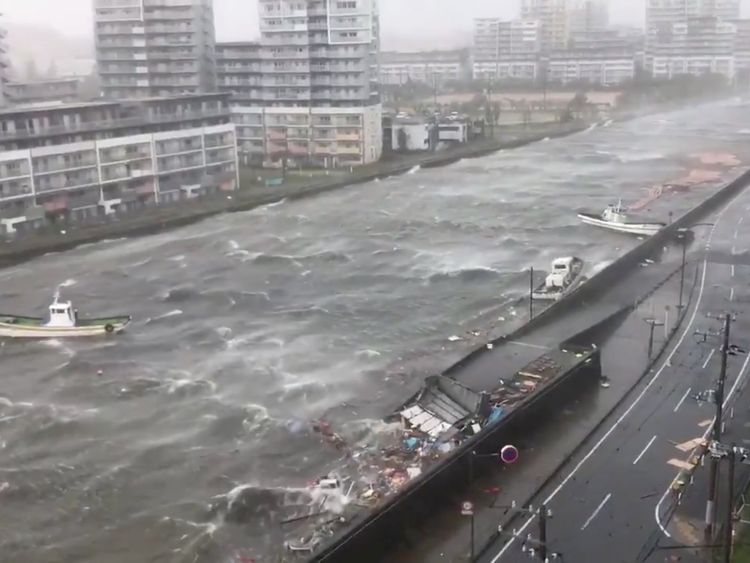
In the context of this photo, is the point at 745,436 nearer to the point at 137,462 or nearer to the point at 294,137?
the point at 137,462

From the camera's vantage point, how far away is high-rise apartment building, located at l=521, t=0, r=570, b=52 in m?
45.3

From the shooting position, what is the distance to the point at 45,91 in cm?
2006

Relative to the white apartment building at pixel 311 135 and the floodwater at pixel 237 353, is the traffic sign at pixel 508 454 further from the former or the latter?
the white apartment building at pixel 311 135

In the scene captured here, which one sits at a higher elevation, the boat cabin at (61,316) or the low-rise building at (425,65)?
the low-rise building at (425,65)

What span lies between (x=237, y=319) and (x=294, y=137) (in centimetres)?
1070

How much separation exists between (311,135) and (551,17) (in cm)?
3074

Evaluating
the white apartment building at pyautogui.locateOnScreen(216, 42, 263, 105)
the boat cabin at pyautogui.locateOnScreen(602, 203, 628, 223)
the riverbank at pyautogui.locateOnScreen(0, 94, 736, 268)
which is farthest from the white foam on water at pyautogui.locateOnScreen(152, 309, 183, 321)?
the white apartment building at pyautogui.locateOnScreen(216, 42, 263, 105)

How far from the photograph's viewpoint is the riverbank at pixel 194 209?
1197 centimetres

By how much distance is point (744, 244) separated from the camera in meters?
11.7

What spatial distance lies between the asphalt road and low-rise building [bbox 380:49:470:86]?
3426 cm

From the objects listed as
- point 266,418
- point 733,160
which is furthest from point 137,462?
point 733,160

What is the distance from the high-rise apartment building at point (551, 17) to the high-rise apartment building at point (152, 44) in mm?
28905

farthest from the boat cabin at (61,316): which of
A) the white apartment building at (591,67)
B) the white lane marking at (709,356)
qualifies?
the white apartment building at (591,67)

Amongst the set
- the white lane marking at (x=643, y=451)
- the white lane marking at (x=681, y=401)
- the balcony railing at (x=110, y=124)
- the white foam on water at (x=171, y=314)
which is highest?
the balcony railing at (x=110, y=124)
